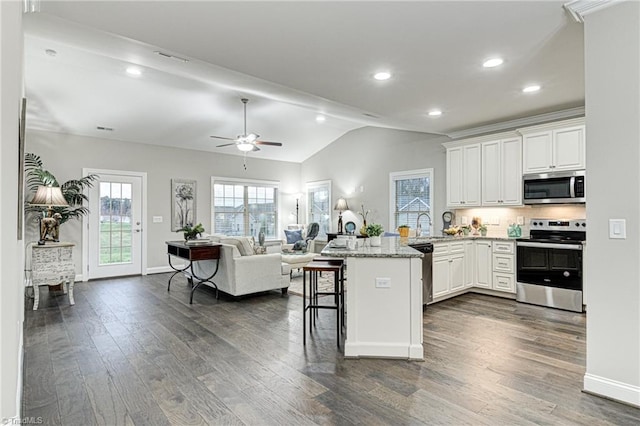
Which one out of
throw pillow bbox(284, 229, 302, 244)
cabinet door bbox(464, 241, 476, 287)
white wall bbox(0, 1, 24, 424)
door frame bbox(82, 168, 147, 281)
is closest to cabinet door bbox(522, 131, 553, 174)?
cabinet door bbox(464, 241, 476, 287)

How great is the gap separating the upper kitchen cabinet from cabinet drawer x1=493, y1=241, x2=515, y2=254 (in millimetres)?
1021

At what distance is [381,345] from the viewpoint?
119 inches

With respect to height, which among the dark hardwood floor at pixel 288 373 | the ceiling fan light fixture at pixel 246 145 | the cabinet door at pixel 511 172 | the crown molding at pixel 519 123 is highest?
the crown molding at pixel 519 123

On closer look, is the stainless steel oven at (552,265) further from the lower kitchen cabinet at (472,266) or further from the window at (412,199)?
the window at (412,199)

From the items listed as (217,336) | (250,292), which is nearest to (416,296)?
(217,336)

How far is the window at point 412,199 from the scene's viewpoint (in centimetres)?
662

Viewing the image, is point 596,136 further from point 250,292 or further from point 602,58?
point 250,292

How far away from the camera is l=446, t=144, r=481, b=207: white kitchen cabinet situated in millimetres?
5445

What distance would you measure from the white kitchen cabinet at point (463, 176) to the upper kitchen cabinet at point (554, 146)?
0.71 meters

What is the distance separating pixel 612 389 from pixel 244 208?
298 inches

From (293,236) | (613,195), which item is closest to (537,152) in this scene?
(613,195)

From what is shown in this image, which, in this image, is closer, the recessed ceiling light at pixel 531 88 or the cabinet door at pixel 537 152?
the recessed ceiling light at pixel 531 88

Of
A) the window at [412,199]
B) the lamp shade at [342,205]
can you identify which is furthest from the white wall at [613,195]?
the lamp shade at [342,205]

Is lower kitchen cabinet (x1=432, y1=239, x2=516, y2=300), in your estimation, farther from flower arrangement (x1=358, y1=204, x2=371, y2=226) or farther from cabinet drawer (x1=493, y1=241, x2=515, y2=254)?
flower arrangement (x1=358, y1=204, x2=371, y2=226)
